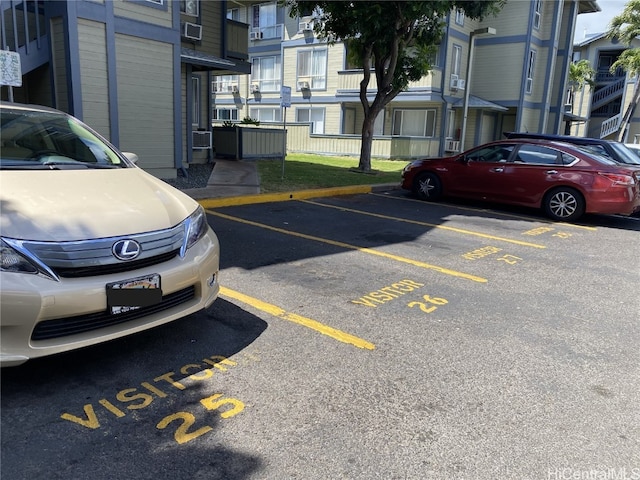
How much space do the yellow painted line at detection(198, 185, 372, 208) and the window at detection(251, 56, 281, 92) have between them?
19880 mm

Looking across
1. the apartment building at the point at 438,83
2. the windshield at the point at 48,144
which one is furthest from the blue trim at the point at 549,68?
the windshield at the point at 48,144

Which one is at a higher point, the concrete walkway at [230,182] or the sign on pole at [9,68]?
the sign on pole at [9,68]

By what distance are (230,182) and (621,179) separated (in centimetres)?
806

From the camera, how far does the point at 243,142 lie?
58.3 feet

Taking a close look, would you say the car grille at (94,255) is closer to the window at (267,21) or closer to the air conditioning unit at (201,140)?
the air conditioning unit at (201,140)

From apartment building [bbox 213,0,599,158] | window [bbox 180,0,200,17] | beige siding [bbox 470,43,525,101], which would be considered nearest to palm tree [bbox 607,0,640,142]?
apartment building [bbox 213,0,599,158]

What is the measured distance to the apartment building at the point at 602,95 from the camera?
3970 cm

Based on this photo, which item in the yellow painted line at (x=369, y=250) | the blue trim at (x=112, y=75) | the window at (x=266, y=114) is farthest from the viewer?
the window at (x=266, y=114)

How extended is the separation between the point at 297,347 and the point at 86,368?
1.47m

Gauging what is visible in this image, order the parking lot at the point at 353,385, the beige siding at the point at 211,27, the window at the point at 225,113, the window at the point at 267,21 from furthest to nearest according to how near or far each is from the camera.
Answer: the window at the point at 225,113 < the window at the point at 267,21 < the beige siding at the point at 211,27 < the parking lot at the point at 353,385

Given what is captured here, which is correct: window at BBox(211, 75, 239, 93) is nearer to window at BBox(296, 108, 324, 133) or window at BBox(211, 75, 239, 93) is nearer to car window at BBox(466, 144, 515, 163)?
window at BBox(296, 108, 324, 133)

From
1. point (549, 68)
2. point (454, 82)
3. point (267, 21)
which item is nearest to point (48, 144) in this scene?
point (454, 82)

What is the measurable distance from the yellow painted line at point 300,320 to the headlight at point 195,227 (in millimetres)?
998

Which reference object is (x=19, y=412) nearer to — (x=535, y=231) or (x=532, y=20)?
(x=535, y=231)
